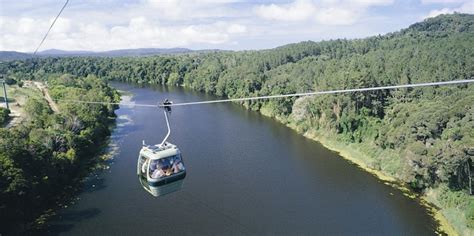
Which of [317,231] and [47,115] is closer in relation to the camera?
[317,231]

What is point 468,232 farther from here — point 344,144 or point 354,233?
point 344,144

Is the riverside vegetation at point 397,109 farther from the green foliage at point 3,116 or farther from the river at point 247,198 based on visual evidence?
the green foliage at point 3,116

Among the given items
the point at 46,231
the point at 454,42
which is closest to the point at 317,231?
the point at 46,231

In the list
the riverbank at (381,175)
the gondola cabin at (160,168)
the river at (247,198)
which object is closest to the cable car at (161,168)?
the gondola cabin at (160,168)

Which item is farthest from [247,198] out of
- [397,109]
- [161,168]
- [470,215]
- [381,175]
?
[397,109]

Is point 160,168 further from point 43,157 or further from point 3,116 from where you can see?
point 3,116
